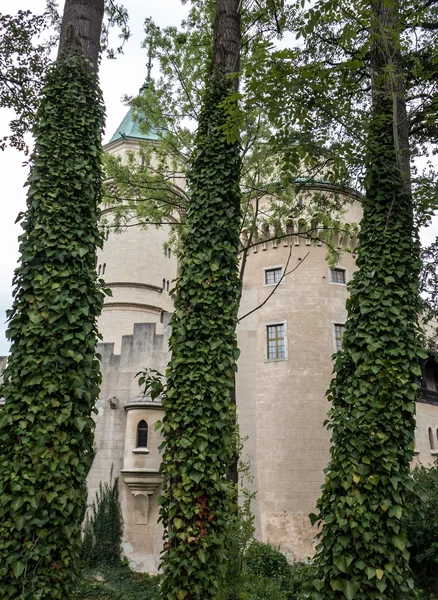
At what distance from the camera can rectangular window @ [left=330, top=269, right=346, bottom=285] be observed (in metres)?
20.2

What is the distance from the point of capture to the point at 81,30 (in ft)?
23.7

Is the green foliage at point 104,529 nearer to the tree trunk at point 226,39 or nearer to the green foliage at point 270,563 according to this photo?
the green foliage at point 270,563

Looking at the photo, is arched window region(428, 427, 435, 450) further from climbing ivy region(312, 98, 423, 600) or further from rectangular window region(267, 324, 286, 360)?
climbing ivy region(312, 98, 423, 600)

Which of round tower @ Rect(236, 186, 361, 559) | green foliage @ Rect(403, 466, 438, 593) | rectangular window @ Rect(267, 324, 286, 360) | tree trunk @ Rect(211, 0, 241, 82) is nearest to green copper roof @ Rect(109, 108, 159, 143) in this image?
round tower @ Rect(236, 186, 361, 559)

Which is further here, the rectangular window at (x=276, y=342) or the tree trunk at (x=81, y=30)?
the rectangular window at (x=276, y=342)

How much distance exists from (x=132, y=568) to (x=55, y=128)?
493 inches

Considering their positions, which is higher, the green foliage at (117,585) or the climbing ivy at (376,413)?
the climbing ivy at (376,413)

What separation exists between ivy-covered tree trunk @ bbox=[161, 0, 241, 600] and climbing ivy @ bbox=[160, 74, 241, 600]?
1 centimetres

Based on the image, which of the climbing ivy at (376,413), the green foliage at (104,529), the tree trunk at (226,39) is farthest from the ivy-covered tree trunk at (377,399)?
the green foliage at (104,529)

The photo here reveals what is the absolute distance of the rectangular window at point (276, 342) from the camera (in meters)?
19.2

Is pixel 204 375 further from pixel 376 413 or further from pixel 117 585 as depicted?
pixel 117 585

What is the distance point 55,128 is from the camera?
6727 mm

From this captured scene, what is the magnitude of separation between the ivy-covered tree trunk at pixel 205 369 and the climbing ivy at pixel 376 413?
4.17 ft

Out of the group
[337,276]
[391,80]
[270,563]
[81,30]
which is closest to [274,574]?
[270,563]
